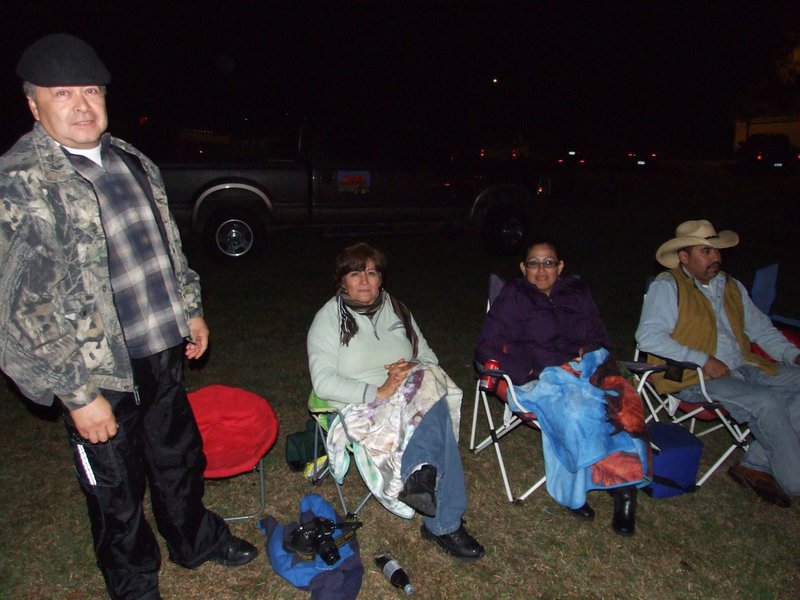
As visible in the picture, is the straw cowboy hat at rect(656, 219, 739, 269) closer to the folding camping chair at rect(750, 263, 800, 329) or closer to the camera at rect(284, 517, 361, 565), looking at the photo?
the folding camping chair at rect(750, 263, 800, 329)

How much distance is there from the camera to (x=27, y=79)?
2.01 meters

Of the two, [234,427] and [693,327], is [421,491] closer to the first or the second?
[234,427]

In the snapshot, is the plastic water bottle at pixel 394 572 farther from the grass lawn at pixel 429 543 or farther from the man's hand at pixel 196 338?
the man's hand at pixel 196 338

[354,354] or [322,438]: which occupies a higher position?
[354,354]

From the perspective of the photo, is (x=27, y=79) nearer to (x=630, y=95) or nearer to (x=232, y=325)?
(x=232, y=325)

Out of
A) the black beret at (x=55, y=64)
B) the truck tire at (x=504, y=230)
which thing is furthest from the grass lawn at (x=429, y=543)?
the truck tire at (x=504, y=230)

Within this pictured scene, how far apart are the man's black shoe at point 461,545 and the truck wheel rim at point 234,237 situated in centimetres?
600

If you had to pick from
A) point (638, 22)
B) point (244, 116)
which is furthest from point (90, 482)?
point (638, 22)

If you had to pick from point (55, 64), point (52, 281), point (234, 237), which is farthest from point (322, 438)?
point (234, 237)

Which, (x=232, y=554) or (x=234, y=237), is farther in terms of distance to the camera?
(x=234, y=237)

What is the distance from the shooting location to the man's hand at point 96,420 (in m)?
2.12

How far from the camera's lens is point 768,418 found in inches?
133

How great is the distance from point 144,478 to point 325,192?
6.41m

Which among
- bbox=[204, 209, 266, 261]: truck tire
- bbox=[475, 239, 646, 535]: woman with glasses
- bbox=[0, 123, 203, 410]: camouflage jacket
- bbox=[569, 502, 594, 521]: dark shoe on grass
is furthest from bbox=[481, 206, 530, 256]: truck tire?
bbox=[0, 123, 203, 410]: camouflage jacket
